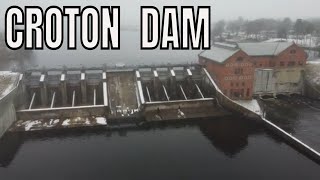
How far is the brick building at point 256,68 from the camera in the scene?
49.5 meters

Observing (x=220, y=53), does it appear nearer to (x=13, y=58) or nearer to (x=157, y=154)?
(x=157, y=154)

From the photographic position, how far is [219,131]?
4047 centimetres

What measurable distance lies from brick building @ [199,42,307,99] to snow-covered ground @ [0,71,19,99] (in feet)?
97.3

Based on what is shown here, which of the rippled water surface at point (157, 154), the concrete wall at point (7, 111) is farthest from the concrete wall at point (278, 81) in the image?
the concrete wall at point (7, 111)

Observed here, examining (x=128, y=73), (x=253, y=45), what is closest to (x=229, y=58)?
(x=253, y=45)

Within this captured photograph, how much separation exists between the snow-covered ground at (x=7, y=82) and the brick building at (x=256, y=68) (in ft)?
97.3

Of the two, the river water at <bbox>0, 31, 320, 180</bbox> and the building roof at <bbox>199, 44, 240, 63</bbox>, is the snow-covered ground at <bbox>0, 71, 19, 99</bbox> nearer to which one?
the river water at <bbox>0, 31, 320, 180</bbox>

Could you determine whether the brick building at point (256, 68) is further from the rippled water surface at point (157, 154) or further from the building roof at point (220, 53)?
the rippled water surface at point (157, 154)

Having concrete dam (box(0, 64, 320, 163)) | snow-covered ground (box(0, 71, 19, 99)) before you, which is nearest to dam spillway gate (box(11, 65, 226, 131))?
concrete dam (box(0, 64, 320, 163))

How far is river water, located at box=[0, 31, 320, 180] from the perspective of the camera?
30156 millimetres

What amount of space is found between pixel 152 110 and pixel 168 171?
15873 mm

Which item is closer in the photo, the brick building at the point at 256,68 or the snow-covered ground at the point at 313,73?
the brick building at the point at 256,68

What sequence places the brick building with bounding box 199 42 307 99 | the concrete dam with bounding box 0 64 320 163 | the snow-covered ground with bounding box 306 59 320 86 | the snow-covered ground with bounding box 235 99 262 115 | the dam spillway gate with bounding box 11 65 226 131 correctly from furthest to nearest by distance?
1. the snow-covered ground with bounding box 306 59 320 86
2. the brick building with bounding box 199 42 307 99
3. the snow-covered ground with bounding box 235 99 262 115
4. the dam spillway gate with bounding box 11 65 226 131
5. the concrete dam with bounding box 0 64 320 163

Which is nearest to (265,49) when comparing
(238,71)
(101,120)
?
(238,71)
